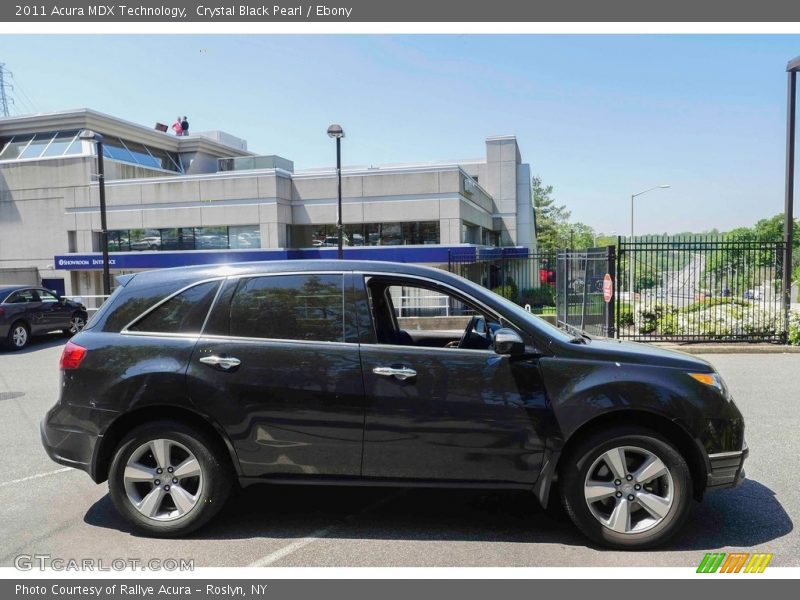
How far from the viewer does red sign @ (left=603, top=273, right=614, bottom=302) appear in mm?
12555

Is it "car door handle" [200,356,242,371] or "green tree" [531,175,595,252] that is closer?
"car door handle" [200,356,242,371]

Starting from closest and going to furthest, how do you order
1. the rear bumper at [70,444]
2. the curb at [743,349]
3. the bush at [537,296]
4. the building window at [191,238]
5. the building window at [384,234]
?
the rear bumper at [70,444] → the curb at [743,349] → the bush at [537,296] → the building window at [384,234] → the building window at [191,238]

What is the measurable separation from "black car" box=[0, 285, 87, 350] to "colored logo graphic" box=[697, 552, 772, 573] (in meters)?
14.6

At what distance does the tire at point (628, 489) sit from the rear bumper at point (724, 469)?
177mm

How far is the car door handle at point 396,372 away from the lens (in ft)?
12.9

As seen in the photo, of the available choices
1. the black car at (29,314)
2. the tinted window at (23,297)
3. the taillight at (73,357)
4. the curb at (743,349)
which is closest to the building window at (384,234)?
the black car at (29,314)

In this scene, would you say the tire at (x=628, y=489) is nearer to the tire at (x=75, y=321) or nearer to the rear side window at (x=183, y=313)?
the rear side window at (x=183, y=313)

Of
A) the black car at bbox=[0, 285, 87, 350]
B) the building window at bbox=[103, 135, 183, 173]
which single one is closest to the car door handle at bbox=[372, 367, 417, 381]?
the black car at bbox=[0, 285, 87, 350]

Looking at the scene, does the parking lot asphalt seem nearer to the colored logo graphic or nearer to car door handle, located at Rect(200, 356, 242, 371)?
the colored logo graphic

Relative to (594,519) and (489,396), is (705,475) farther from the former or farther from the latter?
(489,396)

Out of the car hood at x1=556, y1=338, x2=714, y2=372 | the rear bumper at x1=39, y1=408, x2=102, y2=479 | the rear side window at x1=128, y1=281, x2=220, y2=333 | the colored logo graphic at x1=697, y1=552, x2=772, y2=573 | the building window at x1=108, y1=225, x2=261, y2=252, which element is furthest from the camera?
the building window at x1=108, y1=225, x2=261, y2=252

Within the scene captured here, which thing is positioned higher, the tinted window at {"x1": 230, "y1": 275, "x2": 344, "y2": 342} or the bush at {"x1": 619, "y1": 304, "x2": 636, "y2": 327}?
the tinted window at {"x1": 230, "y1": 275, "x2": 344, "y2": 342}

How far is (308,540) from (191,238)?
2665 centimetres

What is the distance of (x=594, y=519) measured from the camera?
3.86 meters
